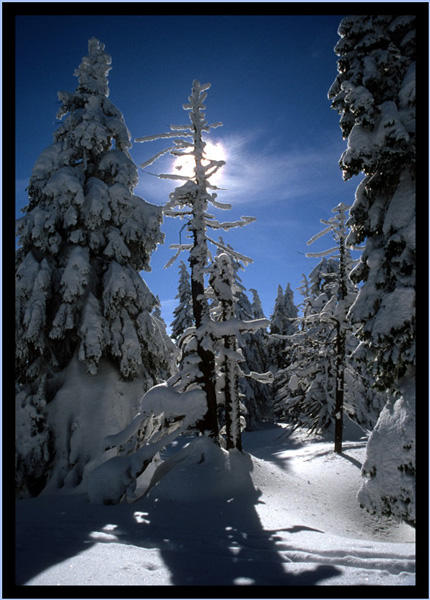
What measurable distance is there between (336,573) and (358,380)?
647 inches

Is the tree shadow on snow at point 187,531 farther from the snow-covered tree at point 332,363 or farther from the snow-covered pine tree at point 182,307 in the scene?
the snow-covered pine tree at point 182,307

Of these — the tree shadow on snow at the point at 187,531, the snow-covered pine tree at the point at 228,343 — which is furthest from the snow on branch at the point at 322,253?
the tree shadow on snow at the point at 187,531

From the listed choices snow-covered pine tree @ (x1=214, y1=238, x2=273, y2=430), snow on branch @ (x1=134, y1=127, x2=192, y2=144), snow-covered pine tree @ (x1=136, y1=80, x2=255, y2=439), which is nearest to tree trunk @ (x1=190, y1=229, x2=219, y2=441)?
snow-covered pine tree @ (x1=136, y1=80, x2=255, y2=439)

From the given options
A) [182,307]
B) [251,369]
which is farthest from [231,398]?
[182,307]

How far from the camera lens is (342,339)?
17312 mm

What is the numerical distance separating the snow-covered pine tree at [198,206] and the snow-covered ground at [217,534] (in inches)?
107

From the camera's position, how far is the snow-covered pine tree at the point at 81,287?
439 inches

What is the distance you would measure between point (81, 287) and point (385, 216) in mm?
9463

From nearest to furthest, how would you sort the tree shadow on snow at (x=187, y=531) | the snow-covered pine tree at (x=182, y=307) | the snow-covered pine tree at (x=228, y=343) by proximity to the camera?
the tree shadow on snow at (x=187, y=531) → the snow-covered pine tree at (x=228, y=343) → the snow-covered pine tree at (x=182, y=307)

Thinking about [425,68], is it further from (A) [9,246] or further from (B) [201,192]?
(B) [201,192]

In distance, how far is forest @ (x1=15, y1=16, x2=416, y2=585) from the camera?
634 cm

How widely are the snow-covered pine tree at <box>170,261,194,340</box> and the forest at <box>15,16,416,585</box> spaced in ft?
66.9

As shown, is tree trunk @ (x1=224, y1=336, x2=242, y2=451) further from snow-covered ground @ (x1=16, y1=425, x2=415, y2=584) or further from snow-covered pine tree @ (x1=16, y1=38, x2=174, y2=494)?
snow-covered pine tree @ (x1=16, y1=38, x2=174, y2=494)

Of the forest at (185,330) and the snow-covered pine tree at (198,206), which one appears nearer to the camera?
the forest at (185,330)
